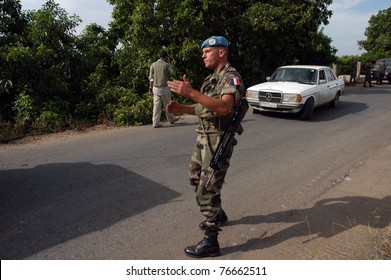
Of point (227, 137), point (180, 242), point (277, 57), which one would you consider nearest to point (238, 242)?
point (180, 242)

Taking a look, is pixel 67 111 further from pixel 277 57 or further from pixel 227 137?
pixel 277 57

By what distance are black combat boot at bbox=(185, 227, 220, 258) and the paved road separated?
0.10m

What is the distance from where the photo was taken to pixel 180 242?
126 inches

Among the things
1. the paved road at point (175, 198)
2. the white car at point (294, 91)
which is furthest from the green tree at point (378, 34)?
the paved road at point (175, 198)

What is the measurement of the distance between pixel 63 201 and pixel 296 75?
8.11 meters

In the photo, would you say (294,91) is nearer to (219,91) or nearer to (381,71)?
(219,91)

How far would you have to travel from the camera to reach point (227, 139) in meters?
2.91

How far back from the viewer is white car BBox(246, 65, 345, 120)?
902 centimetres

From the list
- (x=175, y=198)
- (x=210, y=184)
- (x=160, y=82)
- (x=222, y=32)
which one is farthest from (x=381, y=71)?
(x=210, y=184)

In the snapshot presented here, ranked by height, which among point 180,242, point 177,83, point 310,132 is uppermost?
point 177,83

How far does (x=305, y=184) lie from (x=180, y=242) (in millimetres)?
2335

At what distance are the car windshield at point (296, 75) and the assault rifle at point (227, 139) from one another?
297 inches

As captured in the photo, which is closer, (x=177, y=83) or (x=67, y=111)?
(x=177, y=83)

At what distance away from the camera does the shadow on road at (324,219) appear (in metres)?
3.31
